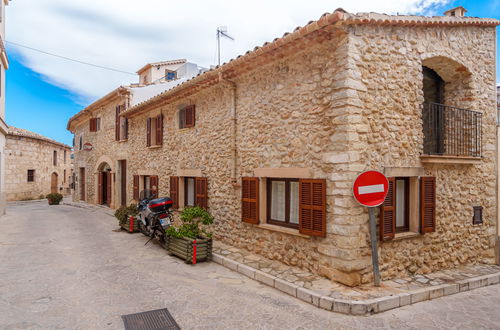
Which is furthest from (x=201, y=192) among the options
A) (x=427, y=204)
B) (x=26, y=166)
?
(x=26, y=166)

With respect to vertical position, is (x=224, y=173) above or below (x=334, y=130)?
below

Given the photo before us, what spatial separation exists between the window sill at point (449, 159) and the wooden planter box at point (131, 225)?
8321mm

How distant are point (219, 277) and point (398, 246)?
11.0 ft

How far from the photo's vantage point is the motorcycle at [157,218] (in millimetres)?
8320

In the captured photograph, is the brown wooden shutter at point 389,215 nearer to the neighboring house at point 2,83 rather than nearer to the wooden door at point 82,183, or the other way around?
the neighboring house at point 2,83

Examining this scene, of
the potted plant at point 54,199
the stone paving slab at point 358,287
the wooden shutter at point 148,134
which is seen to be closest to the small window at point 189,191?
the wooden shutter at point 148,134

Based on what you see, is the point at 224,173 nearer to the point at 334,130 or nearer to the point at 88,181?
the point at 334,130

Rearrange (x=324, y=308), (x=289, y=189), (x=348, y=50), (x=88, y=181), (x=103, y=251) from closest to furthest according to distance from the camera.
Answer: (x=324, y=308)
(x=348, y=50)
(x=289, y=189)
(x=103, y=251)
(x=88, y=181)

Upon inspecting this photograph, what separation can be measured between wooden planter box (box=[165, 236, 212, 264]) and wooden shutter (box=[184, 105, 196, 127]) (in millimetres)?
3633

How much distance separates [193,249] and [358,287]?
3411 millimetres

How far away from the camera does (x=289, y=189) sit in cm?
648

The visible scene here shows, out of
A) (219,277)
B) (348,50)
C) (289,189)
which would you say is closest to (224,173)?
(289,189)

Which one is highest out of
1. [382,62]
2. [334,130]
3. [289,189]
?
[382,62]

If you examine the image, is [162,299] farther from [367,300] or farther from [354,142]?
[354,142]
